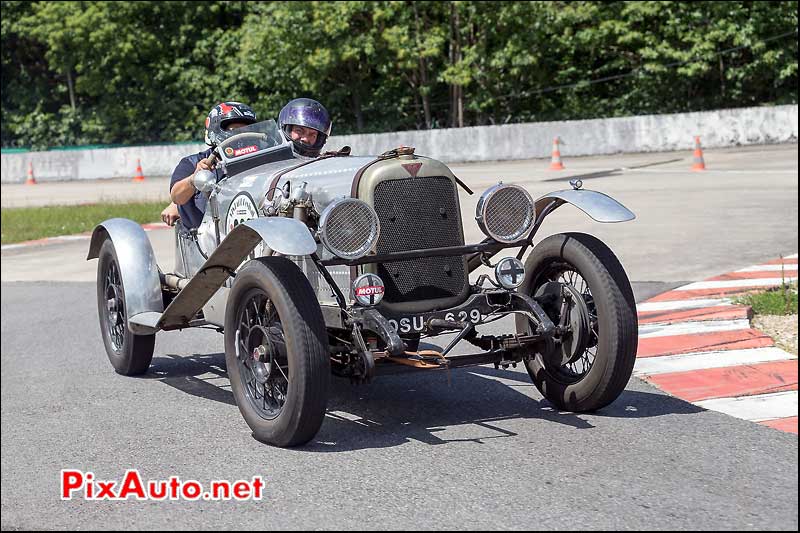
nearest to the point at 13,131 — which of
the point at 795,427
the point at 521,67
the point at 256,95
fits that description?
the point at 256,95

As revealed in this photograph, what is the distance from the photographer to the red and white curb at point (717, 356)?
6.10 metres

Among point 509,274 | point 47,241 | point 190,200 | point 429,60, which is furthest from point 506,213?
point 429,60

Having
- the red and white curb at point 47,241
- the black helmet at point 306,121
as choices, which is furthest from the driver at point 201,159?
the red and white curb at point 47,241

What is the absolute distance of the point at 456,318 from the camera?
5.78 metres

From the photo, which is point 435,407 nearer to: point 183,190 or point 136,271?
point 183,190

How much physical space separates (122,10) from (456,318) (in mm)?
33849

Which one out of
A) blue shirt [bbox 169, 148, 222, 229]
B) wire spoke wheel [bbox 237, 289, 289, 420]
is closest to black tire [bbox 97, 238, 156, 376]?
blue shirt [bbox 169, 148, 222, 229]

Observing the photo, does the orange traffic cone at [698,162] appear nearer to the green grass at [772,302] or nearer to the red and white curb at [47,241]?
the red and white curb at [47,241]

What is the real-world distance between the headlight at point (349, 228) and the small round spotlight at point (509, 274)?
29.7 inches

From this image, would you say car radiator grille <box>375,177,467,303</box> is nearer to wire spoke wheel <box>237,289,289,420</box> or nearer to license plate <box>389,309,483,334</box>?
license plate <box>389,309,483,334</box>

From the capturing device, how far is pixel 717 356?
716cm

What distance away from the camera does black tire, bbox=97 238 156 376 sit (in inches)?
291

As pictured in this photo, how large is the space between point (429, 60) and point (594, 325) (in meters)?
29.0

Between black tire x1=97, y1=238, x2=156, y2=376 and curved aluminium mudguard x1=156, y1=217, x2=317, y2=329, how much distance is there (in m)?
0.58
